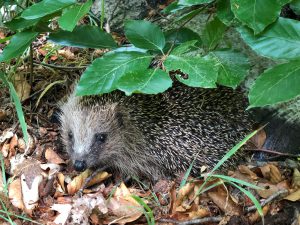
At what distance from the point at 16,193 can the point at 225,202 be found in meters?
1.50

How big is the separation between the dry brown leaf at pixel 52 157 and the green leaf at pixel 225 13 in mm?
1821

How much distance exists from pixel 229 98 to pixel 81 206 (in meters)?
1.53

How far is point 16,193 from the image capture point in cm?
336

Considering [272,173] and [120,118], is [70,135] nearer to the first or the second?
[120,118]

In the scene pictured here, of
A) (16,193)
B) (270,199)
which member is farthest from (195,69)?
(16,193)

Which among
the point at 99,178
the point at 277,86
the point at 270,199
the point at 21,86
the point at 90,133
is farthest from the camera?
the point at 21,86

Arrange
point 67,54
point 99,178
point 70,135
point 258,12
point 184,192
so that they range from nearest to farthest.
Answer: point 258,12 → point 184,192 → point 99,178 → point 70,135 → point 67,54

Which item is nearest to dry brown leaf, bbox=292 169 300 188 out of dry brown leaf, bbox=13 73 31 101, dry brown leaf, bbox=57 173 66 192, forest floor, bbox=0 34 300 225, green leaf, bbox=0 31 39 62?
forest floor, bbox=0 34 300 225

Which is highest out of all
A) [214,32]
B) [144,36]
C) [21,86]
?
[144,36]

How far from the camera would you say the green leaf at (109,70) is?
2.71 meters

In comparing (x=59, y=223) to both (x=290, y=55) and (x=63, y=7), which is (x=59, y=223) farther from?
(x=290, y=55)

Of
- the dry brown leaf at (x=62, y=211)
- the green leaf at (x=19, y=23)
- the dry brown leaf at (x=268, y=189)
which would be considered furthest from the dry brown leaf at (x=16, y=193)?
the dry brown leaf at (x=268, y=189)

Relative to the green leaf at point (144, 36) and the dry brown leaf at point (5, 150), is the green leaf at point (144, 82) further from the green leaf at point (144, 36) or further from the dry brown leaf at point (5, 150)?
the dry brown leaf at point (5, 150)

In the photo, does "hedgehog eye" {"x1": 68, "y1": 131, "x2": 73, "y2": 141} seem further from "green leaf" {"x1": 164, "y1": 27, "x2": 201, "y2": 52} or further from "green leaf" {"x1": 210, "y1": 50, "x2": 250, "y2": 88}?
"green leaf" {"x1": 210, "y1": 50, "x2": 250, "y2": 88}
